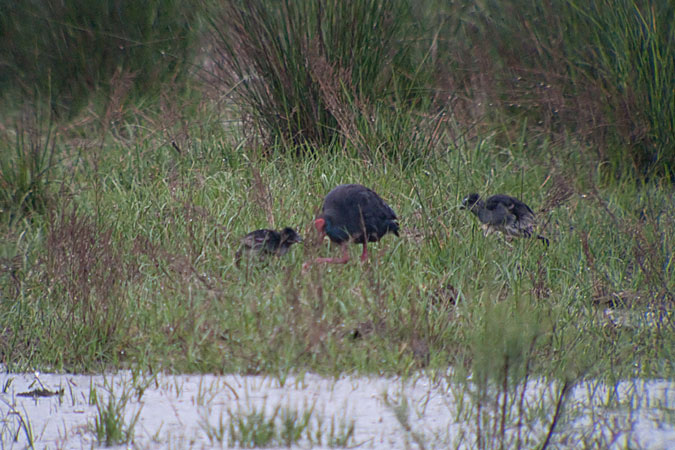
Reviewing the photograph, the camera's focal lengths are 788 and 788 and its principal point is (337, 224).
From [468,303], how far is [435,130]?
2137mm

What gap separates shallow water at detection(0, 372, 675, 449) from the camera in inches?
90.1

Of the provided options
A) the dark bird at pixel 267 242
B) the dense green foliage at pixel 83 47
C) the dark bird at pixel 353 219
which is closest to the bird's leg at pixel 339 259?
the dark bird at pixel 353 219

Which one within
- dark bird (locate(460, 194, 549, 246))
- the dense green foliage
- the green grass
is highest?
the dense green foliage

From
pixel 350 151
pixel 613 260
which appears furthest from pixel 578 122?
pixel 613 260

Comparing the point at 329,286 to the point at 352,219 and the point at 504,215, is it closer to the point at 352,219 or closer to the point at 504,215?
the point at 352,219

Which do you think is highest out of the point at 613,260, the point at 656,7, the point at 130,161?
the point at 656,7

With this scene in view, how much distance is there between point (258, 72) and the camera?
218 inches

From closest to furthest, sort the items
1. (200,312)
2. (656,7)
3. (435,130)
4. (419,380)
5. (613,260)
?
(419,380), (200,312), (613,260), (435,130), (656,7)

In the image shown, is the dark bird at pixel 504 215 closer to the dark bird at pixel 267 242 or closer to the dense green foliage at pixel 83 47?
the dark bird at pixel 267 242

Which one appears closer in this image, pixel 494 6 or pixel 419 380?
pixel 419 380

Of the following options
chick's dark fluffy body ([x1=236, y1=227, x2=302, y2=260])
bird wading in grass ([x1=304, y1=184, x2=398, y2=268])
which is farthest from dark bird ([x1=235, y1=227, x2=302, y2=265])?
bird wading in grass ([x1=304, y1=184, x2=398, y2=268])

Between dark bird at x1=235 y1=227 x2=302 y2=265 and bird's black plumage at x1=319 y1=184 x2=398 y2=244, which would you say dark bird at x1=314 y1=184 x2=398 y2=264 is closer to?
bird's black plumage at x1=319 y1=184 x2=398 y2=244

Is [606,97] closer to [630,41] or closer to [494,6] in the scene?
[630,41]

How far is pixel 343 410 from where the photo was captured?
101 inches
